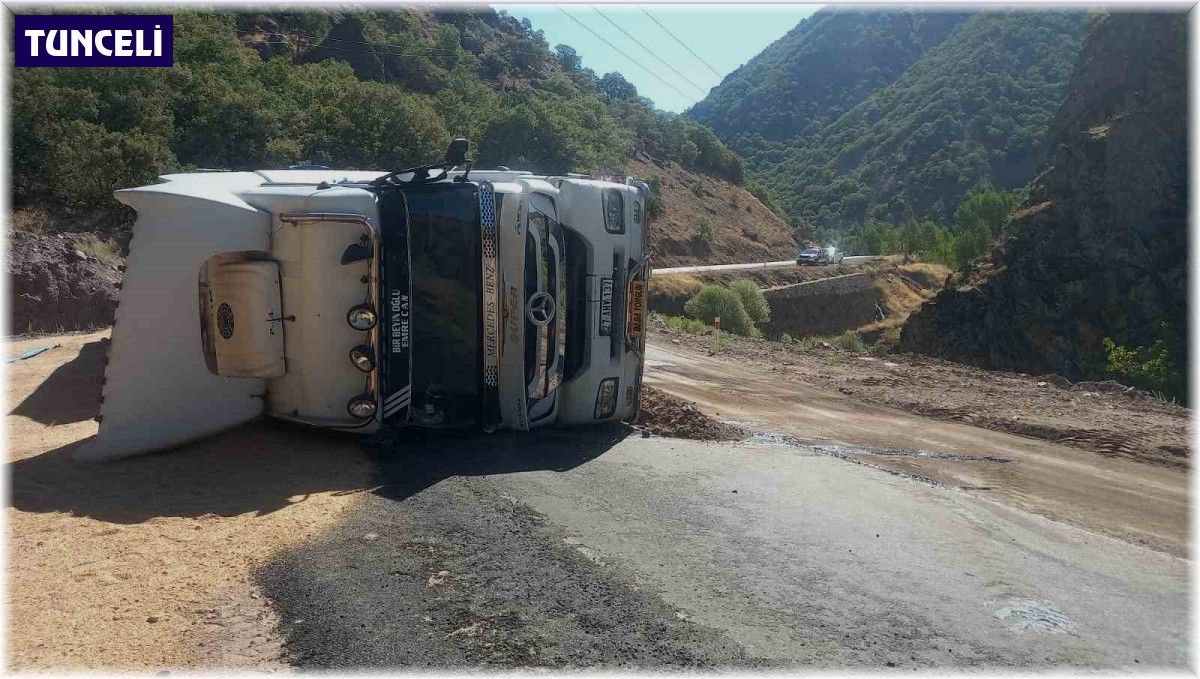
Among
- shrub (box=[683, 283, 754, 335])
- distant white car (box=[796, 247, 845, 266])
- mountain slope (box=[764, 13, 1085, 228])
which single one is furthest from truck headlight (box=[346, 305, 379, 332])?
mountain slope (box=[764, 13, 1085, 228])

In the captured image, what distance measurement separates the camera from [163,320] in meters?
5.65

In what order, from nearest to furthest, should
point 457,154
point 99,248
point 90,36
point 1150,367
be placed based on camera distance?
1. point 457,154
2. point 90,36
3. point 99,248
4. point 1150,367

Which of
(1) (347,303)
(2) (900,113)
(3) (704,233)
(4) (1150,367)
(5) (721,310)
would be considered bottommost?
(4) (1150,367)

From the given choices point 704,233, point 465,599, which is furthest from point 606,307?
point 704,233

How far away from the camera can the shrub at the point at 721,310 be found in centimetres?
2841

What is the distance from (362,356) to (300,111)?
29.0m

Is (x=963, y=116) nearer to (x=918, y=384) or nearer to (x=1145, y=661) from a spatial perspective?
(x=918, y=384)

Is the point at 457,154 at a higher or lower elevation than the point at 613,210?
higher

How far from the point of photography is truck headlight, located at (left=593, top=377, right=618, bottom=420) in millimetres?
7266

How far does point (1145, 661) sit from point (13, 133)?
2494cm

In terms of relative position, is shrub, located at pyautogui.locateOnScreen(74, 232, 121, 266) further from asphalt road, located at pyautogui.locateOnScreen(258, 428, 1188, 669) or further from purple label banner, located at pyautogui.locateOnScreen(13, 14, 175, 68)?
asphalt road, located at pyautogui.locateOnScreen(258, 428, 1188, 669)

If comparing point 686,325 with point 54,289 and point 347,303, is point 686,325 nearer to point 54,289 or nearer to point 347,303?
point 54,289

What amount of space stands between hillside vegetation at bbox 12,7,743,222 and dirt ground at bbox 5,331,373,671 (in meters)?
17.6

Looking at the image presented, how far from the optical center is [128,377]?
5.55 meters
